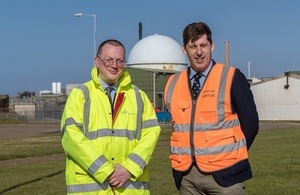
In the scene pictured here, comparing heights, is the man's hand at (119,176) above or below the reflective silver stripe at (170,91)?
Result: below

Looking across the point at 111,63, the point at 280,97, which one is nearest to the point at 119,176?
the point at 111,63

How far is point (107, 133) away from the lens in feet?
16.4

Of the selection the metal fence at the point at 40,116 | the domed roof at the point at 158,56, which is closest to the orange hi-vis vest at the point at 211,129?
the metal fence at the point at 40,116

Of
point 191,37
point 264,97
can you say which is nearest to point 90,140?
point 191,37

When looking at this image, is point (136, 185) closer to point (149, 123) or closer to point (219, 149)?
point (149, 123)

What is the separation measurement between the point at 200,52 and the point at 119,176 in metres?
1.26

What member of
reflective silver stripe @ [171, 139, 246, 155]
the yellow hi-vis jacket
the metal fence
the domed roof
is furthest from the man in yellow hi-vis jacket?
the domed roof

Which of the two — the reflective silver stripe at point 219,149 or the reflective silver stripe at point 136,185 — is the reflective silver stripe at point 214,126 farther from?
the reflective silver stripe at point 136,185

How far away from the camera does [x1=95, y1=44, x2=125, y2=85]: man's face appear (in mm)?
5113

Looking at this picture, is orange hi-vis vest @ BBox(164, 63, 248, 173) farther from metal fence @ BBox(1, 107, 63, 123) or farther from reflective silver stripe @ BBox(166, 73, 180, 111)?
metal fence @ BBox(1, 107, 63, 123)

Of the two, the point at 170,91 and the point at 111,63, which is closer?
the point at 111,63

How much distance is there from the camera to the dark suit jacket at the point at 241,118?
16.0 ft

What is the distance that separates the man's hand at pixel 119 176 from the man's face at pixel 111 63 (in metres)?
0.77

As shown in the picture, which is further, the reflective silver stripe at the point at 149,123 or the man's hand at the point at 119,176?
the reflective silver stripe at the point at 149,123
